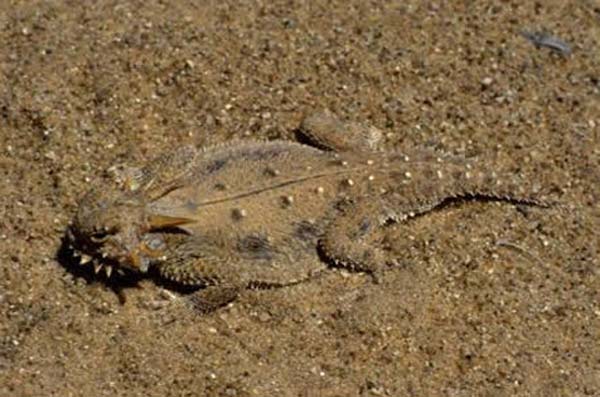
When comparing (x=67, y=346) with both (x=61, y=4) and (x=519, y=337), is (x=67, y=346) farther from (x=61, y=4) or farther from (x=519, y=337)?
(x=61, y=4)

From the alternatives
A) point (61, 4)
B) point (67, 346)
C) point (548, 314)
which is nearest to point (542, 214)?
point (548, 314)

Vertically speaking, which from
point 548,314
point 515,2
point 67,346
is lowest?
point 67,346

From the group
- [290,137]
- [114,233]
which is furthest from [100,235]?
[290,137]

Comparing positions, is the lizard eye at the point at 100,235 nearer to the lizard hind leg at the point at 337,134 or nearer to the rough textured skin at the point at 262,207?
the rough textured skin at the point at 262,207

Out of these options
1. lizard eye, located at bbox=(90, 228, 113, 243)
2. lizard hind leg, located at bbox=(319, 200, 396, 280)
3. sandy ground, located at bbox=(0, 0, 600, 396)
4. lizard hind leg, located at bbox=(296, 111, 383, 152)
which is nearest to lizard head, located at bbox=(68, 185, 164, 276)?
lizard eye, located at bbox=(90, 228, 113, 243)

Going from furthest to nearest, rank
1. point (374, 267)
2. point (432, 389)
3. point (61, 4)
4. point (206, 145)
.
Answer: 1. point (61, 4)
2. point (206, 145)
3. point (374, 267)
4. point (432, 389)
